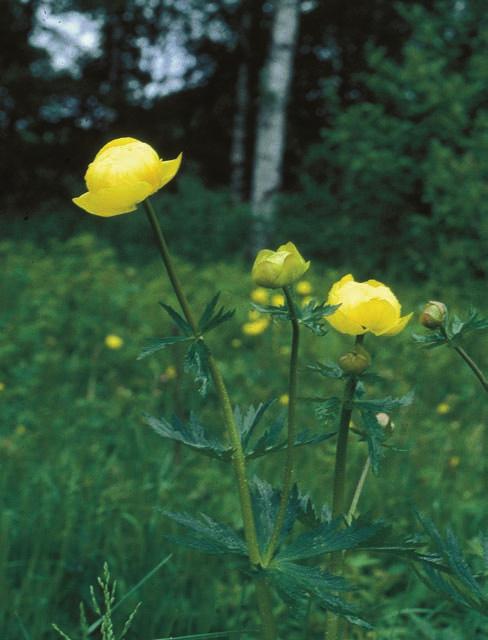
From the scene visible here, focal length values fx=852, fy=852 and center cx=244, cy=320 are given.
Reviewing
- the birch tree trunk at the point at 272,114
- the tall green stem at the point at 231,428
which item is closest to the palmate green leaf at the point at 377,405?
the tall green stem at the point at 231,428

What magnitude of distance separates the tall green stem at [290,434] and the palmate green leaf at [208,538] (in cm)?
3

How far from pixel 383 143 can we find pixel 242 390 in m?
3.69

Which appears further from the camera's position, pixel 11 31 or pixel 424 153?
pixel 11 31

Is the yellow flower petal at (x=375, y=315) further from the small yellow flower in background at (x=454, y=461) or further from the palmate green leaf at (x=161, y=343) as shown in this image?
the small yellow flower in background at (x=454, y=461)

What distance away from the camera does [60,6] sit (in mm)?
8281

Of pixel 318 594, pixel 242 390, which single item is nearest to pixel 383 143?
pixel 242 390

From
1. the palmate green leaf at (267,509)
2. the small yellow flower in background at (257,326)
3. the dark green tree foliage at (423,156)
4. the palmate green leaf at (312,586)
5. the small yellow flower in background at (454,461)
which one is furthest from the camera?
the dark green tree foliage at (423,156)

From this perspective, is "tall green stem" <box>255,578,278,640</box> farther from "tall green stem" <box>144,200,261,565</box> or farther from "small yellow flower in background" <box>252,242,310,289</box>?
"small yellow flower in background" <box>252,242,310,289</box>

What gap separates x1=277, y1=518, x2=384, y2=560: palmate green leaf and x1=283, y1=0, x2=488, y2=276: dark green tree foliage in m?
4.11

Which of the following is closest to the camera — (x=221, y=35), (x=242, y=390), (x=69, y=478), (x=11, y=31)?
(x=69, y=478)

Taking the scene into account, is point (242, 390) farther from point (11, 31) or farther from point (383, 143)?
point (11, 31)

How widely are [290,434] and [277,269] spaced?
0.15 m

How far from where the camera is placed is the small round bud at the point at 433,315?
803 millimetres

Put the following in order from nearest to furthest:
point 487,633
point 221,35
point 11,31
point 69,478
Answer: point 487,633 → point 69,478 → point 11,31 → point 221,35
